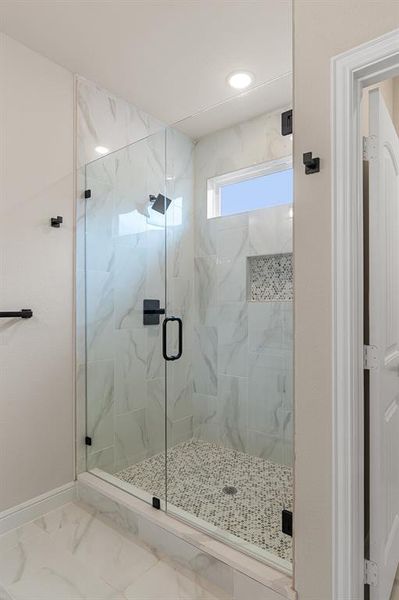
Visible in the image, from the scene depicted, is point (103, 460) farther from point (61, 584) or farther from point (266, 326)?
point (266, 326)

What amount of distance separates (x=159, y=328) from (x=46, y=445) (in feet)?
3.20

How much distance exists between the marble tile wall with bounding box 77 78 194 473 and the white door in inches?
57.4

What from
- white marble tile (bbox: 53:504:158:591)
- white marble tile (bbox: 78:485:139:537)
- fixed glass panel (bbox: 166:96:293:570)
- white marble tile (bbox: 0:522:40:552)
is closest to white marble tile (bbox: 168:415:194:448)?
fixed glass panel (bbox: 166:96:293:570)

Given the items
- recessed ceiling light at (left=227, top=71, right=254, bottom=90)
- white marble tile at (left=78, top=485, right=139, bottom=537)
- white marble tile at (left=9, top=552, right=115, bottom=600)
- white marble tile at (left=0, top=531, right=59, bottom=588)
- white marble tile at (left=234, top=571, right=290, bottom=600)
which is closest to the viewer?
white marble tile at (left=234, top=571, right=290, bottom=600)

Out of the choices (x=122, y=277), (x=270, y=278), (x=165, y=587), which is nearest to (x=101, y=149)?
(x=122, y=277)

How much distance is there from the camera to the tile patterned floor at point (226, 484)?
177 cm

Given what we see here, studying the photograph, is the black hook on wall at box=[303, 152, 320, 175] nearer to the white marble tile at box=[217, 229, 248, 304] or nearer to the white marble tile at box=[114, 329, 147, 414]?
the white marble tile at box=[217, 229, 248, 304]

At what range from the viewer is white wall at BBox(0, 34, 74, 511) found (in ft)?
6.31

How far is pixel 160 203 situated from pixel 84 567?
212 centimetres

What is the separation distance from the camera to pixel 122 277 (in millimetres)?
2463

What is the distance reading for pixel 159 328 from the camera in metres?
2.45

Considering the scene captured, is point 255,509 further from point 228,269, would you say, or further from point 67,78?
point 67,78

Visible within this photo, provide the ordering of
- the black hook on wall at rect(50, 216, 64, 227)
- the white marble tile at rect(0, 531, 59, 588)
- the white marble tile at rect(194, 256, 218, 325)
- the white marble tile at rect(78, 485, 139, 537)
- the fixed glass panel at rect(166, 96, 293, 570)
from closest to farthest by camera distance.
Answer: the white marble tile at rect(0, 531, 59, 588) → the white marble tile at rect(78, 485, 139, 537) → the black hook on wall at rect(50, 216, 64, 227) → the fixed glass panel at rect(166, 96, 293, 570) → the white marble tile at rect(194, 256, 218, 325)

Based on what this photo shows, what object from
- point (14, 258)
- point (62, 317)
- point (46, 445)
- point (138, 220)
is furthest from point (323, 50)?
point (46, 445)
